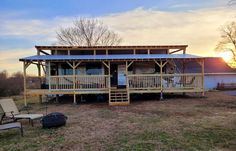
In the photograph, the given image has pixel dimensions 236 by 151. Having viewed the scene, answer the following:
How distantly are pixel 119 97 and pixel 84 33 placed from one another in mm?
24733

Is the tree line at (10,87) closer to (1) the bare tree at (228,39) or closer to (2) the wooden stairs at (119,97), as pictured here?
(2) the wooden stairs at (119,97)

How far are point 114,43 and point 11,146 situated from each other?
3443cm

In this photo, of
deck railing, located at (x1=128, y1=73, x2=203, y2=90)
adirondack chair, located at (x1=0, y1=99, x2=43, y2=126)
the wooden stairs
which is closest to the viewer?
adirondack chair, located at (x1=0, y1=99, x2=43, y2=126)

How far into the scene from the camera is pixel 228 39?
40.0m

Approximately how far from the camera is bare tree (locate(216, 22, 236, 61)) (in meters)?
39.3

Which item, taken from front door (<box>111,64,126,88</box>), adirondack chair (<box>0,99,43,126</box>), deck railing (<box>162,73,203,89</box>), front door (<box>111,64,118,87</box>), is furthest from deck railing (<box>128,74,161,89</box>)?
adirondack chair (<box>0,99,43,126</box>)

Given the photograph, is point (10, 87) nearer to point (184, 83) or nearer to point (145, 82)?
point (145, 82)

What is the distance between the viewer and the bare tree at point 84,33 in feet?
124

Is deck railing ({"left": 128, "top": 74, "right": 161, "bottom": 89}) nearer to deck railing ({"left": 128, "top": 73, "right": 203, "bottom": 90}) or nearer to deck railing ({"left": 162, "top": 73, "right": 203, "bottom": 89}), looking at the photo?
deck railing ({"left": 128, "top": 73, "right": 203, "bottom": 90})

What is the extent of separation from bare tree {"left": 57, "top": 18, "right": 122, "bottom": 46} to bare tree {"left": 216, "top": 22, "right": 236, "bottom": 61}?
19099 mm

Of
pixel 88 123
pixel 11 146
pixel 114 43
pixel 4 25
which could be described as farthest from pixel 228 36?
pixel 11 146

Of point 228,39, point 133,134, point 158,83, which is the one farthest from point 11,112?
point 228,39

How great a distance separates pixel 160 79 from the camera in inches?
634

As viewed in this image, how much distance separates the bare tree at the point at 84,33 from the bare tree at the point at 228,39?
62.7ft
